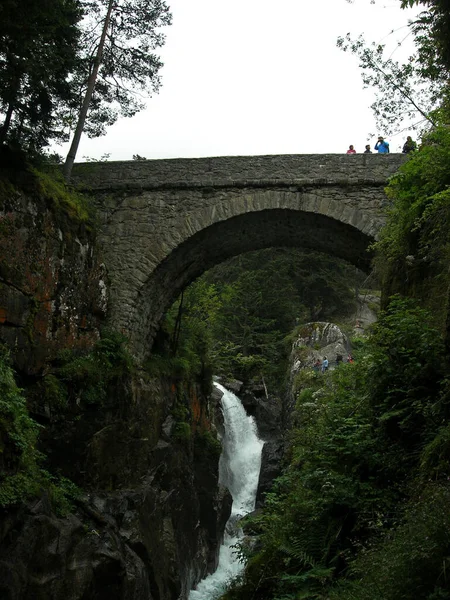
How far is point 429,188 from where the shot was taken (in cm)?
655

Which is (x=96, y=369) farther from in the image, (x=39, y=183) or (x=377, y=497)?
(x=377, y=497)

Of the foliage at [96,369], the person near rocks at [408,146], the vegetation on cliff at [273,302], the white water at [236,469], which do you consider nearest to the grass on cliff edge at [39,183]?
the foliage at [96,369]

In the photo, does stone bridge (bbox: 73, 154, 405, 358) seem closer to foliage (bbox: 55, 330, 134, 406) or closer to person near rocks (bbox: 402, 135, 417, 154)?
person near rocks (bbox: 402, 135, 417, 154)

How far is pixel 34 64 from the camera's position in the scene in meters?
8.06

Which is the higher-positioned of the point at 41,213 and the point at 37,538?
the point at 41,213

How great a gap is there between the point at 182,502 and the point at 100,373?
433 centimetres

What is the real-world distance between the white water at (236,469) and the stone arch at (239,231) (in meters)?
6.51

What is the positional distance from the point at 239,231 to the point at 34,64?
5297 mm

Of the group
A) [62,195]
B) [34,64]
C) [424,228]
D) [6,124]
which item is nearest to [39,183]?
[62,195]

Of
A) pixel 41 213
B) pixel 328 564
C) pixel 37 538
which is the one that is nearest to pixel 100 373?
pixel 41 213

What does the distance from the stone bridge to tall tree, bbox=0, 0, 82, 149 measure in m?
1.98

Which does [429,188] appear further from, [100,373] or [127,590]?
[127,590]

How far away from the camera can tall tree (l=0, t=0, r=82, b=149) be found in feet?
24.3

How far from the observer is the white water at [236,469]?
562 inches
